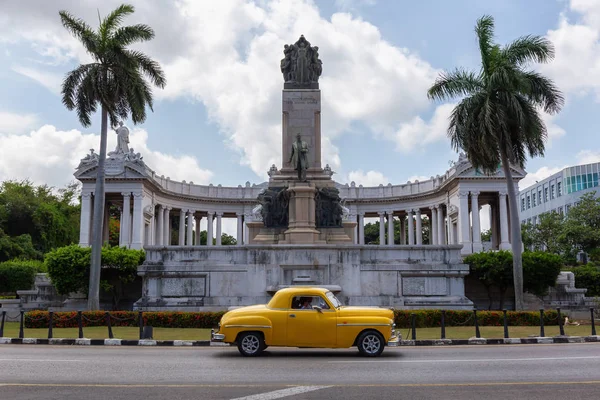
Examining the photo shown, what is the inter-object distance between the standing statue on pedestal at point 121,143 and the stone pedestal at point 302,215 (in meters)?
44.3

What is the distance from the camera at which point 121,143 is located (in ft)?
243

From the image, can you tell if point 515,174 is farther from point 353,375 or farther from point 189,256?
point 353,375

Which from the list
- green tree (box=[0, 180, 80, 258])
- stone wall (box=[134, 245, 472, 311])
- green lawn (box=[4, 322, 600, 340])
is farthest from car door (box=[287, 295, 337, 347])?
green tree (box=[0, 180, 80, 258])

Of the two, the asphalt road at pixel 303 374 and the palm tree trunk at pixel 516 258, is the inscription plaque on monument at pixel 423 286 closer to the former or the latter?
the palm tree trunk at pixel 516 258

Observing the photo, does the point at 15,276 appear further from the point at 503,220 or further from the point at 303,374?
the point at 503,220

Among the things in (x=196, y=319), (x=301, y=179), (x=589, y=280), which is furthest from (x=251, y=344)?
(x=589, y=280)

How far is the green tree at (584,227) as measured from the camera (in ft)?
215

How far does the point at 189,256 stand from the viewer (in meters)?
31.3

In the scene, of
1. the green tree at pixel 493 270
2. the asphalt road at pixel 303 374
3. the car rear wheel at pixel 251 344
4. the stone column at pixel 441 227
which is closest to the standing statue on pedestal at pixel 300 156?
the green tree at pixel 493 270

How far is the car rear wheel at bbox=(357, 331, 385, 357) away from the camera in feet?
52.2

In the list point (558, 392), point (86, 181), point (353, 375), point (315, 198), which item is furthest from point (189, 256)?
point (86, 181)

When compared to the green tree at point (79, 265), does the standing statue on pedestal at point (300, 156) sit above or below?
above

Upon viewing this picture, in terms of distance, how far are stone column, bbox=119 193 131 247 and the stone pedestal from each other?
41.7 m

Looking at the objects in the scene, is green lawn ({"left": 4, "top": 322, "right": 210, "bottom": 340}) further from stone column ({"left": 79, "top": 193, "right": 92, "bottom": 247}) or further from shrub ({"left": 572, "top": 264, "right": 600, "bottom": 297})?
stone column ({"left": 79, "top": 193, "right": 92, "bottom": 247})
